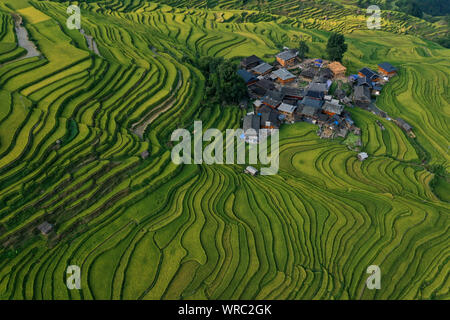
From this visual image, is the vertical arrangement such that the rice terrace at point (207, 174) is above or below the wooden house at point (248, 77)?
below

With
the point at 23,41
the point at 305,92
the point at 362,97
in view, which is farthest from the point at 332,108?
the point at 23,41

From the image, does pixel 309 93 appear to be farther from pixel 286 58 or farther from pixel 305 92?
pixel 286 58

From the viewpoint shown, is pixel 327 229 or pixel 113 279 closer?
pixel 113 279

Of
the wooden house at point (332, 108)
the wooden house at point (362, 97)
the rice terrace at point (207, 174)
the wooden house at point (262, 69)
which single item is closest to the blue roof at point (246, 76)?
the rice terrace at point (207, 174)

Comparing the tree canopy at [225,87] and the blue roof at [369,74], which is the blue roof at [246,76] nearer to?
A: the tree canopy at [225,87]

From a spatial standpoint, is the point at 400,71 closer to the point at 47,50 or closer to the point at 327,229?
the point at 327,229

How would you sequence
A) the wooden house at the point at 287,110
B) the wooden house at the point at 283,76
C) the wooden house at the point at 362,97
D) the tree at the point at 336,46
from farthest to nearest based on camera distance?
the tree at the point at 336,46, the wooden house at the point at 283,76, the wooden house at the point at 362,97, the wooden house at the point at 287,110

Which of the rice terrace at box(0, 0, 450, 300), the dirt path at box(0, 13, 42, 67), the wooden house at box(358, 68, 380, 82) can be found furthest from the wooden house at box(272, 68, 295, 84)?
the dirt path at box(0, 13, 42, 67)

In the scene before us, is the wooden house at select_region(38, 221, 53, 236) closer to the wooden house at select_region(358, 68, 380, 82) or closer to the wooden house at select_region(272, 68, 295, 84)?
the wooden house at select_region(272, 68, 295, 84)
